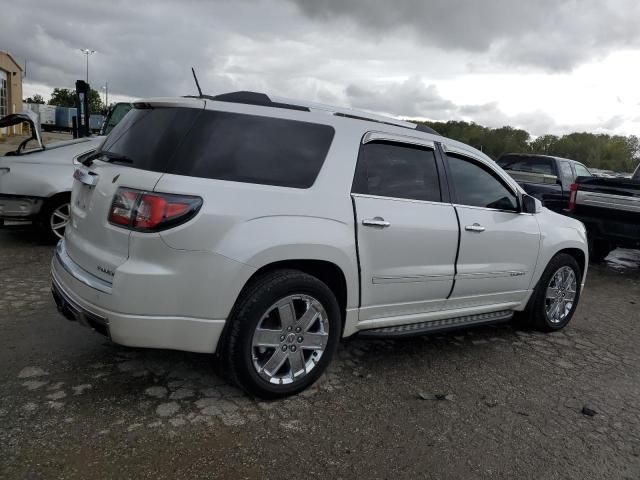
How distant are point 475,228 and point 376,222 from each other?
102 cm

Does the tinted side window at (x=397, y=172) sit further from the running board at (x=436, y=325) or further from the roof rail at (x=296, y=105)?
the running board at (x=436, y=325)

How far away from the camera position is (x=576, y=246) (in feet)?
17.2

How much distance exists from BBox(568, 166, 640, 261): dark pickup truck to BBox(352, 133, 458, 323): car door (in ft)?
16.8

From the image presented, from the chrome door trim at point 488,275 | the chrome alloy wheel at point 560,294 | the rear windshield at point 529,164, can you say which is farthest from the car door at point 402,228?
the rear windshield at point 529,164

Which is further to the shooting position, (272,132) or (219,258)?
(272,132)

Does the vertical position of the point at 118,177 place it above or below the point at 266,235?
above

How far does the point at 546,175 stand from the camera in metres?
12.0

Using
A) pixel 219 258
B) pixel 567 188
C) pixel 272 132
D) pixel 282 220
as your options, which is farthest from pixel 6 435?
pixel 567 188

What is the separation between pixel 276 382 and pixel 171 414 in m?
0.61

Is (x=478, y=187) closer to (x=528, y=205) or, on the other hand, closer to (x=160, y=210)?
(x=528, y=205)

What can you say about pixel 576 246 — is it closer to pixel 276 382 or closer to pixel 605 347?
pixel 605 347

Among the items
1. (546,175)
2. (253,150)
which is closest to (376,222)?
(253,150)

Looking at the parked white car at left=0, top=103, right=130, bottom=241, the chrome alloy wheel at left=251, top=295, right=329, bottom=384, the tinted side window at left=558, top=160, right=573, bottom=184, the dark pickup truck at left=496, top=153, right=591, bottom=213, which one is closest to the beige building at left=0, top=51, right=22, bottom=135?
the parked white car at left=0, top=103, right=130, bottom=241

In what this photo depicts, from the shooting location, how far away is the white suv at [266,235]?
9.57ft
